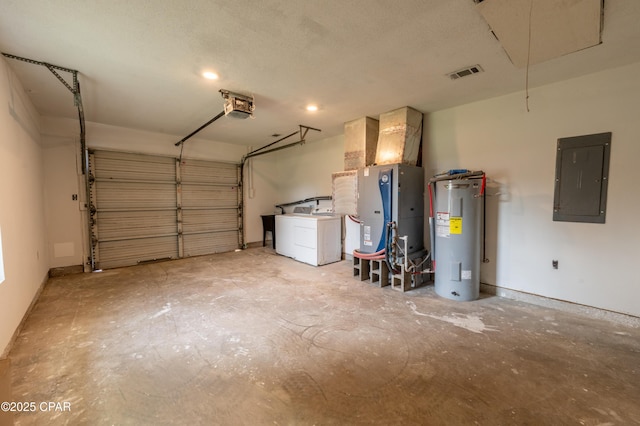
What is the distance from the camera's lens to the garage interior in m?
1.89

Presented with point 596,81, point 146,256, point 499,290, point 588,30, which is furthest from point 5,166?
point 596,81

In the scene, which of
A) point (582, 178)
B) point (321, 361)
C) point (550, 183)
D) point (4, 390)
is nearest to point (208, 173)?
point (321, 361)

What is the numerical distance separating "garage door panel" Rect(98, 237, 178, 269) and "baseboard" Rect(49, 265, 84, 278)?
321 mm

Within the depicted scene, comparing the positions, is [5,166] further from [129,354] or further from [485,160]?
[485,160]

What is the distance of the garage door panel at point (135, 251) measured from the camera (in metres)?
5.31

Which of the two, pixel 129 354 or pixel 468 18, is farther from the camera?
pixel 129 354

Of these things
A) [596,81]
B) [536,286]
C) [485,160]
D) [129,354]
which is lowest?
[129,354]

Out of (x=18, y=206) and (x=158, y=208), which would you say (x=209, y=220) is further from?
(x=18, y=206)

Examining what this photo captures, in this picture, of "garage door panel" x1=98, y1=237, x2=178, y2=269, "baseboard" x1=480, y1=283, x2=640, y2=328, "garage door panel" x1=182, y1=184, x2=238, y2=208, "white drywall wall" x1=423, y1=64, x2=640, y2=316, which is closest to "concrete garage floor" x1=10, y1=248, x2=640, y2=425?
"baseboard" x1=480, y1=283, x2=640, y2=328

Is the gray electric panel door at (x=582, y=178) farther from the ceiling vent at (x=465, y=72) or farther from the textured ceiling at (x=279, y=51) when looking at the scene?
the ceiling vent at (x=465, y=72)

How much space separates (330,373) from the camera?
2.03 metres

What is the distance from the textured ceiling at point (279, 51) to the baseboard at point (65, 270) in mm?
2795

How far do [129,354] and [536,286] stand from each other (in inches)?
184

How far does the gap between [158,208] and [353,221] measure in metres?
4.48
